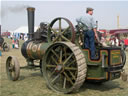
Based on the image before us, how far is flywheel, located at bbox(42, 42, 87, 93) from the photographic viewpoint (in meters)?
4.02

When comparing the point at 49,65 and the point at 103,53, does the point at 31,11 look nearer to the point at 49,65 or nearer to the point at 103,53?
the point at 49,65

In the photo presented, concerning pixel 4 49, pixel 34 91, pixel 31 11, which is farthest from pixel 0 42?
pixel 34 91

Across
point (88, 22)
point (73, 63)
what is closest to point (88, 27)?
point (88, 22)

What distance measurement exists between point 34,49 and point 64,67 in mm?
1791

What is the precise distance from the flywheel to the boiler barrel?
82cm

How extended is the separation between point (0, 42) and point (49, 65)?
12.1m

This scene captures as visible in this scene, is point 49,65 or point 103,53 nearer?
point 103,53

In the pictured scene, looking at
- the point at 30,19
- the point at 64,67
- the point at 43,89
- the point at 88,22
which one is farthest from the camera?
the point at 30,19

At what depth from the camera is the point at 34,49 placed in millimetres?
5832

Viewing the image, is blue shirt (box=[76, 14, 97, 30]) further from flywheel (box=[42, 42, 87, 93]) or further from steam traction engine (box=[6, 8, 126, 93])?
flywheel (box=[42, 42, 87, 93])

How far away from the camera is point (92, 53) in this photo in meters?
4.40

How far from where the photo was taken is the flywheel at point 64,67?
4016 millimetres

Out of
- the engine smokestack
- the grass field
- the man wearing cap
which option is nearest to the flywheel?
the grass field

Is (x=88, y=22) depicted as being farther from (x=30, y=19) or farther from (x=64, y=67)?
(x=30, y=19)
